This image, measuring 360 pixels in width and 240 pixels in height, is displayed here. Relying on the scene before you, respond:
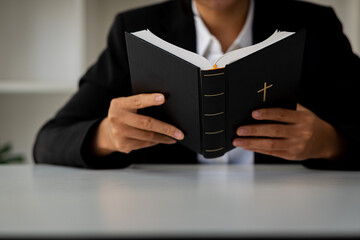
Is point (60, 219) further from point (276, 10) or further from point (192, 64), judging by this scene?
point (276, 10)

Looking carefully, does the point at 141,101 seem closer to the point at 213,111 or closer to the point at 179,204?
the point at 213,111

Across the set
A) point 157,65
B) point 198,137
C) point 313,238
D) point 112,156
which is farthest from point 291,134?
point 313,238

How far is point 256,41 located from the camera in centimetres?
142

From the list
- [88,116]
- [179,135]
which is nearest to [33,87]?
[88,116]

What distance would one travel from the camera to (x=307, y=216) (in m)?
Result: 0.55

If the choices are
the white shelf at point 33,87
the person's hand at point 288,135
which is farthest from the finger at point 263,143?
the white shelf at point 33,87

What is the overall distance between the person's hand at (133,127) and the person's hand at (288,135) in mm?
154

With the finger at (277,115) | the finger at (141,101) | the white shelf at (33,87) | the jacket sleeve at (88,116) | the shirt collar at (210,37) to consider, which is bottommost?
the white shelf at (33,87)

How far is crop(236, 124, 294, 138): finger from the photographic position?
0.95 meters

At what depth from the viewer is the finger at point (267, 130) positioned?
951 mm

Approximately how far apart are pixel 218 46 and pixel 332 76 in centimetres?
36

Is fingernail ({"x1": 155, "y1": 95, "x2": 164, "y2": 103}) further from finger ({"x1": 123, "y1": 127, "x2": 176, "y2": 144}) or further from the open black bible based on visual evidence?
finger ({"x1": 123, "y1": 127, "x2": 176, "y2": 144})

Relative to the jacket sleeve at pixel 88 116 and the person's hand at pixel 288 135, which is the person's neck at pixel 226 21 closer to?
the jacket sleeve at pixel 88 116

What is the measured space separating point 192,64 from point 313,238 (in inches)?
17.1
